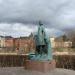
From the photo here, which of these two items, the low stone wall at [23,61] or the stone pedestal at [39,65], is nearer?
the stone pedestal at [39,65]

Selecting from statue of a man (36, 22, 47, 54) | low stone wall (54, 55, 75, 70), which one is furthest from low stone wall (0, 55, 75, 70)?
statue of a man (36, 22, 47, 54)

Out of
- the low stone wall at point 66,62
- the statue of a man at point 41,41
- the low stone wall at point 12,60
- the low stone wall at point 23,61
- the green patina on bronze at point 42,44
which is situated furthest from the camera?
the low stone wall at point 12,60

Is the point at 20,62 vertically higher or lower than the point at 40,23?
lower

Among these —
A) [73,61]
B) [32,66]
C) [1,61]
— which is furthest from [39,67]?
[1,61]

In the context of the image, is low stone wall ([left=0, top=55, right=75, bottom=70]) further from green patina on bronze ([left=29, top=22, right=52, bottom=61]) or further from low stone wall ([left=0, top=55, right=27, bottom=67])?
green patina on bronze ([left=29, top=22, right=52, bottom=61])

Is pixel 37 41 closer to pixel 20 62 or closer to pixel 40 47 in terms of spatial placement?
pixel 40 47

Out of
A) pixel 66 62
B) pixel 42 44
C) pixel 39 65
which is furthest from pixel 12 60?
pixel 39 65

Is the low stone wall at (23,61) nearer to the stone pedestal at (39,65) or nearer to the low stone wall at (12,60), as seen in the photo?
the low stone wall at (12,60)

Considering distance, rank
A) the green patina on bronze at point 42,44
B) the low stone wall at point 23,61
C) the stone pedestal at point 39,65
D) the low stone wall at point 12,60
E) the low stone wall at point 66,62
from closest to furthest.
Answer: the stone pedestal at point 39,65
the green patina on bronze at point 42,44
the low stone wall at point 66,62
the low stone wall at point 23,61
the low stone wall at point 12,60

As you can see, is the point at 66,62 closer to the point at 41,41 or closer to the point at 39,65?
the point at 41,41

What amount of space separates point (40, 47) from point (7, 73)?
2647 mm

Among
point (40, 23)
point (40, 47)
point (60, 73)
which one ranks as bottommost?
point (60, 73)

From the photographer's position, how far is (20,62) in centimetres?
3153

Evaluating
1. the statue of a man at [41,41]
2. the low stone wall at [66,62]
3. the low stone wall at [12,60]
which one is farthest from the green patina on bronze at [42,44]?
the low stone wall at [12,60]
